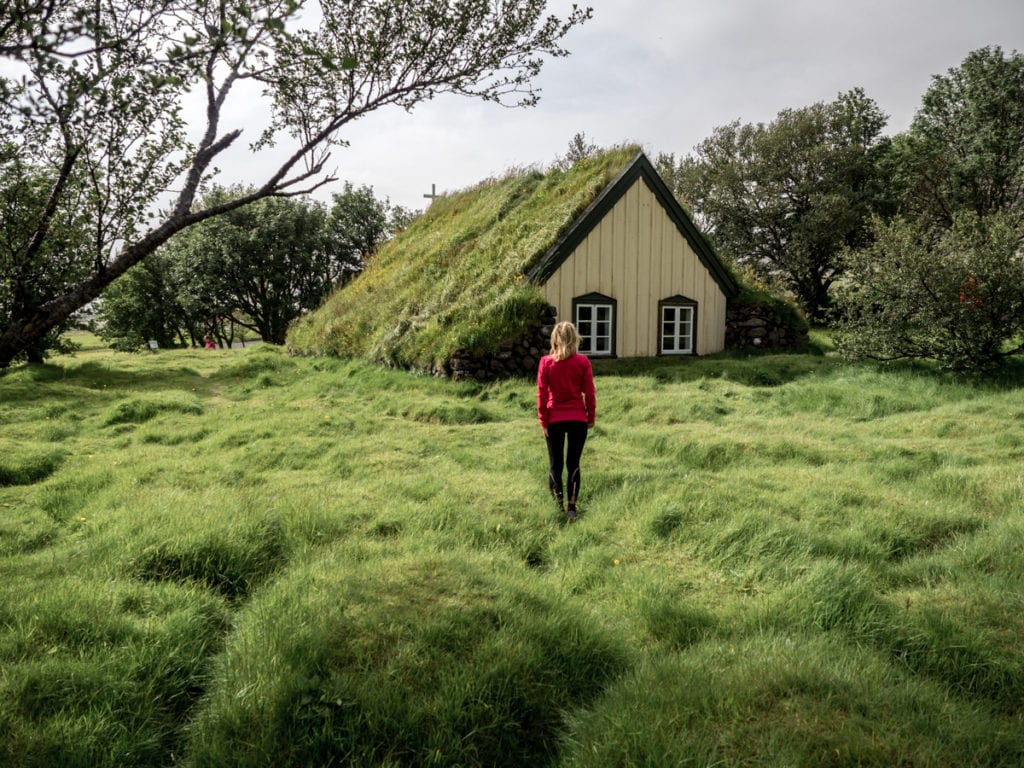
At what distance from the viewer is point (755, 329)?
17453 mm

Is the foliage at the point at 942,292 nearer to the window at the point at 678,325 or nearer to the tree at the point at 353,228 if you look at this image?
the window at the point at 678,325

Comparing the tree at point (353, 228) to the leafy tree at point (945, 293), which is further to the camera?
the tree at point (353, 228)

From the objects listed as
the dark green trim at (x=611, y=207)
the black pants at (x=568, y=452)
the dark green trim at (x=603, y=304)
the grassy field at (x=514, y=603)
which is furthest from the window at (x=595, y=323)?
the black pants at (x=568, y=452)

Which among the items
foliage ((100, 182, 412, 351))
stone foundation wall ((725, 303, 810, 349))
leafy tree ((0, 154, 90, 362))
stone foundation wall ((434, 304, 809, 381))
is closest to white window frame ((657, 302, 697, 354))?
stone foundation wall ((725, 303, 810, 349))

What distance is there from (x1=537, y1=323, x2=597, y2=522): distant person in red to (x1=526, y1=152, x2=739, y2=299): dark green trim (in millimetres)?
8571

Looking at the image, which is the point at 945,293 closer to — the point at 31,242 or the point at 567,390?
the point at 567,390

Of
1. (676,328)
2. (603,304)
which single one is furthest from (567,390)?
(676,328)

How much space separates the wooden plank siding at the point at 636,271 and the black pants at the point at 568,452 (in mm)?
8923

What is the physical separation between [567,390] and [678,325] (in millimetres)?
11626

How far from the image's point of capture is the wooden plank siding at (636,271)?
1516 centimetres

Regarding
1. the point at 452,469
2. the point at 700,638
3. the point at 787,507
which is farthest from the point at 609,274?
the point at 700,638

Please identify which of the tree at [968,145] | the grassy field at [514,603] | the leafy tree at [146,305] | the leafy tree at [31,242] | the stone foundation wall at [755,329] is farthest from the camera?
the leafy tree at [146,305]

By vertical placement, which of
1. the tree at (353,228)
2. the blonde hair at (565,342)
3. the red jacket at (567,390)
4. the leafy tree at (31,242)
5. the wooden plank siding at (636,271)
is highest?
the tree at (353,228)

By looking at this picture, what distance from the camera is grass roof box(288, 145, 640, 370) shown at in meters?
14.1
